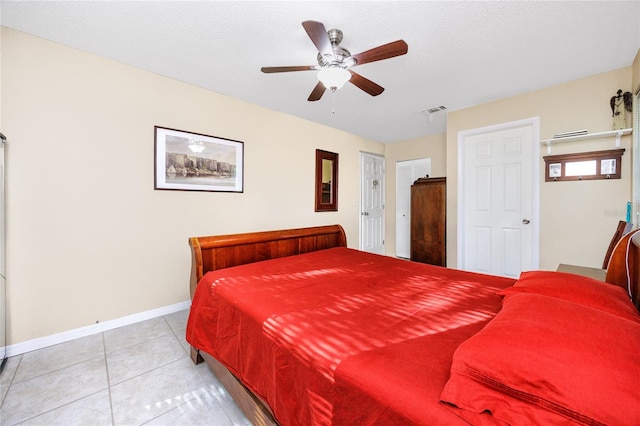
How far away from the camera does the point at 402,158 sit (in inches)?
209

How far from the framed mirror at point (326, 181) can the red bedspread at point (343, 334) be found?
2461 mm

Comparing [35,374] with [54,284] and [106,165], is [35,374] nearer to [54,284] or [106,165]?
[54,284]

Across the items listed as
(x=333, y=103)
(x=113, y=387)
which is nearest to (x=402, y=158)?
(x=333, y=103)

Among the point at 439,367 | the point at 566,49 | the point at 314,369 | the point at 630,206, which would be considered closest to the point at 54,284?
the point at 314,369

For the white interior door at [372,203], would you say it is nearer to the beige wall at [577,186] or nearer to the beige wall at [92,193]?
the beige wall at [577,186]

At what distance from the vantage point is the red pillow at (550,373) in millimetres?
543

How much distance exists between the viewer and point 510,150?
3291 mm

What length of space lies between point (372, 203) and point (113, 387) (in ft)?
15.1

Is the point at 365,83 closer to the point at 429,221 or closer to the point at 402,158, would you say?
the point at 429,221

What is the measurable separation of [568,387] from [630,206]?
312 cm

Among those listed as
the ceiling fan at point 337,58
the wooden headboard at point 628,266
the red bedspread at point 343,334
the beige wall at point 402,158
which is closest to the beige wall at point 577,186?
the beige wall at point 402,158

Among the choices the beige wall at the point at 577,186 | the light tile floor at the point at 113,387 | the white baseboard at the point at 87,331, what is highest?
the beige wall at the point at 577,186

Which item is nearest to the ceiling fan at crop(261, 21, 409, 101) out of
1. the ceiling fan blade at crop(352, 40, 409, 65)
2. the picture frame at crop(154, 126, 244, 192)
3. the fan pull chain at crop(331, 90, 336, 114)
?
the ceiling fan blade at crop(352, 40, 409, 65)

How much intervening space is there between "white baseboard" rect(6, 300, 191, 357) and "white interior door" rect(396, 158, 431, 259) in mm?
4131
